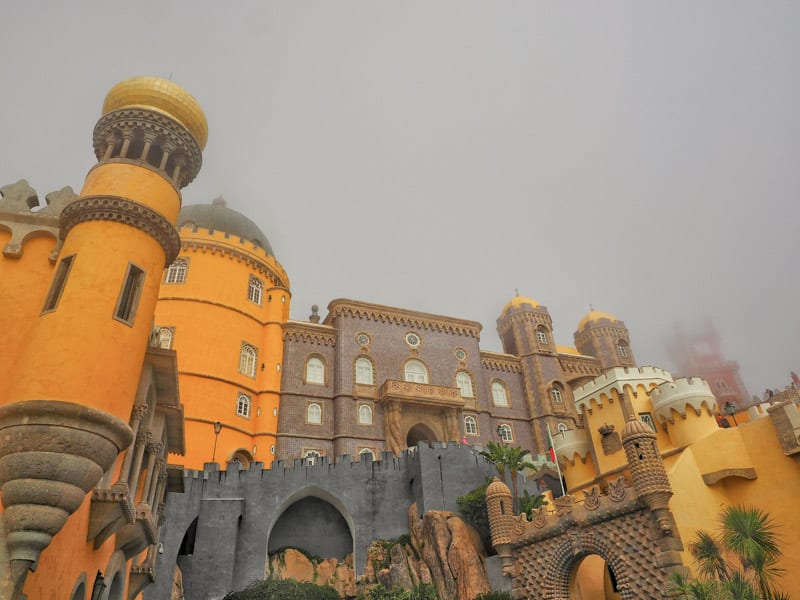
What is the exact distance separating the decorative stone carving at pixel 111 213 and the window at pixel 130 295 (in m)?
1.06

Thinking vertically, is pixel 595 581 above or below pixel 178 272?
below

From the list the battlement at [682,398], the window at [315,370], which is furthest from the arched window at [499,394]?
the battlement at [682,398]

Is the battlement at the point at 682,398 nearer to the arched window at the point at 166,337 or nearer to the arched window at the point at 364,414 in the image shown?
the arched window at the point at 364,414

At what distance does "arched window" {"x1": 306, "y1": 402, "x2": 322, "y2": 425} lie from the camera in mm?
34938

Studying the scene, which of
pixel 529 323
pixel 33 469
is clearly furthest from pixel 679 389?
pixel 33 469

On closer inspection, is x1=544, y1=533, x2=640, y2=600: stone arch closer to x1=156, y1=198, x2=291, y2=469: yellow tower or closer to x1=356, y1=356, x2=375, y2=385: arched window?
x1=156, y1=198, x2=291, y2=469: yellow tower

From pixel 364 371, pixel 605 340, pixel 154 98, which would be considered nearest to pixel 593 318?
pixel 605 340

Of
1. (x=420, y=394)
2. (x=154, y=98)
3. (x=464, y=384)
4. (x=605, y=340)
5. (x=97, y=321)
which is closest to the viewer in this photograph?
(x=97, y=321)

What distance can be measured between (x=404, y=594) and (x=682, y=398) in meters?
13.6

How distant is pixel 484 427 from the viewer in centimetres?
3844

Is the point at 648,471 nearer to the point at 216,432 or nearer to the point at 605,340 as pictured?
the point at 216,432

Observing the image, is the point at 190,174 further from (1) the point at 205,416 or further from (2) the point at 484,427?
(2) the point at 484,427

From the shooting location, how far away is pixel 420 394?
36438 mm

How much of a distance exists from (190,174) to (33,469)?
8.63 metres
